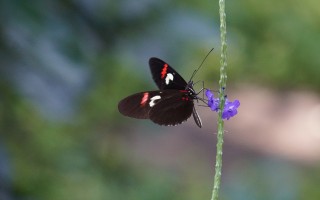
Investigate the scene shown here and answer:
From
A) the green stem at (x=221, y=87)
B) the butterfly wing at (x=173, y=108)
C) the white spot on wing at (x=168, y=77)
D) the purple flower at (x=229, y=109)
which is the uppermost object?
the white spot on wing at (x=168, y=77)

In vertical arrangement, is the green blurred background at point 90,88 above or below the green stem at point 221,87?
above

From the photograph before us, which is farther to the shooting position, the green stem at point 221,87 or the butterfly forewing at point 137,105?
the butterfly forewing at point 137,105

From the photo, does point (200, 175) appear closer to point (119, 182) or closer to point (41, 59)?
point (119, 182)

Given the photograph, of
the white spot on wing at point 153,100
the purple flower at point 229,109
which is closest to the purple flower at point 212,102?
the purple flower at point 229,109

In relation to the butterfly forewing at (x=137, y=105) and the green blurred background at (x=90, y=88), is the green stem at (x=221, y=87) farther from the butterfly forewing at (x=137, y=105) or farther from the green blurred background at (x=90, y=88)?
the green blurred background at (x=90, y=88)

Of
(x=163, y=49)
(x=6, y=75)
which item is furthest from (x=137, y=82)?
(x=6, y=75)

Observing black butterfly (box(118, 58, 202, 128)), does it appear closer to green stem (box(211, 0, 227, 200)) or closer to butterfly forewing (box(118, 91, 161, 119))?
butterfly forewing (box(118, 91, 161, 119))

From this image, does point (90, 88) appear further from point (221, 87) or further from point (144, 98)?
point (221, 87)
